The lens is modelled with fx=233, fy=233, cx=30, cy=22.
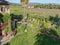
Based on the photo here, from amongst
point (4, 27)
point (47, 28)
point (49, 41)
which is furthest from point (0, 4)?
point (49, 41)

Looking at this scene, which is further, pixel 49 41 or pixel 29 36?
pixel 29 36

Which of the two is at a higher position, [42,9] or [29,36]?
[29,36]

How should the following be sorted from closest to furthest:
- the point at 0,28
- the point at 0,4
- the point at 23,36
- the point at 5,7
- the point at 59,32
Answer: the point at 23,36 → the point at 59,32 → the point at 0,28 → the point at 0,4 → the point at 5,7

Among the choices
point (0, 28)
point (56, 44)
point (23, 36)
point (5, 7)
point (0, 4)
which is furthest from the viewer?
point (5, 7)

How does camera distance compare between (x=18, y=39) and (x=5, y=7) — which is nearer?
(x=18, y=39)

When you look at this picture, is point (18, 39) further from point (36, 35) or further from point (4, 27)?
point (4, 27)

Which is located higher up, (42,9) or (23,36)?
(23,36)

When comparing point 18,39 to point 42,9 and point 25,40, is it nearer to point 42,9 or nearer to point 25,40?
point 25,40

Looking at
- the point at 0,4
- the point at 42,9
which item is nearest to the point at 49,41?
the point at 0,4

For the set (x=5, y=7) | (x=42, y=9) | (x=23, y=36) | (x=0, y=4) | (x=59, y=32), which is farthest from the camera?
(x=42, y=9)
